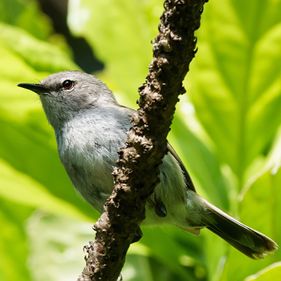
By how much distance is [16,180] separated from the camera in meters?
3.52

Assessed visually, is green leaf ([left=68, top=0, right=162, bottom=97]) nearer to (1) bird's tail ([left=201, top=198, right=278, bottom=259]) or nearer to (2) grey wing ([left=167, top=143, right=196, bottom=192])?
(2) grey wing ([left=167, top=143, right=196, bottom=192])

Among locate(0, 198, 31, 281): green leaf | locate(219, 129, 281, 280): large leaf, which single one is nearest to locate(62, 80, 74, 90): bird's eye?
locate(0, 198, 31, 281): green leaf

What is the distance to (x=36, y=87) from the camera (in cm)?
388

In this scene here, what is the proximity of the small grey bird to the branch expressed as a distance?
84 centimetres

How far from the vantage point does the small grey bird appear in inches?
135

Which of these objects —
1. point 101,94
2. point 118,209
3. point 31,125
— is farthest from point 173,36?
point 101,94

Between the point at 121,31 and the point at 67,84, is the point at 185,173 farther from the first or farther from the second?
the point at 67,84

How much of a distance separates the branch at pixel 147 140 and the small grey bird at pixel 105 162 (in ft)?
2.75

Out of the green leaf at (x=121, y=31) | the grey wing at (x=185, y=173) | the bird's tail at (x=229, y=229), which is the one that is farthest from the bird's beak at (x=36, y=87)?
the bird's tail at (x=229, y=229)

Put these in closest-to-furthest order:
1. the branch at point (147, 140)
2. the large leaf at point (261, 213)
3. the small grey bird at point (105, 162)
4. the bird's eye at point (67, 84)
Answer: the branch at point (147, 140) → the large leaf at point (261, 213) → the small grey bird at point (105, 162) → the bird's eye at point (67, 84)

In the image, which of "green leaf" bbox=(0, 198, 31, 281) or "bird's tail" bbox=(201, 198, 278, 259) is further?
"green leaf" bbox=(0, 198, 31, 281)

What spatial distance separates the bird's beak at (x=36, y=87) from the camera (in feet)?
12.1

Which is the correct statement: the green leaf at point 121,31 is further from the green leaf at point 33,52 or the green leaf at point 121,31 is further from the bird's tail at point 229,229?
the bird's tail at point 229,229

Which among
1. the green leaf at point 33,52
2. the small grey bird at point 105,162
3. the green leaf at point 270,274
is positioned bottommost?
the green leaf at point 270,274
